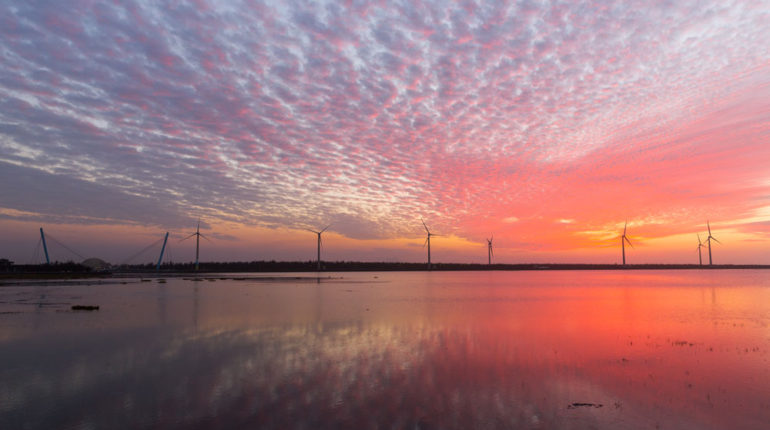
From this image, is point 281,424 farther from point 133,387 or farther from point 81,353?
point 81,353

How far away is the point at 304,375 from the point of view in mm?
14328

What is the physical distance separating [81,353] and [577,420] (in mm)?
18892

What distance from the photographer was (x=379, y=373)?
48.2ft

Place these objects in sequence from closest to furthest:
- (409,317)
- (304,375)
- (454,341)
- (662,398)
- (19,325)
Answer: (662,398), (304,375), (454,341), (19,325), (409,317)

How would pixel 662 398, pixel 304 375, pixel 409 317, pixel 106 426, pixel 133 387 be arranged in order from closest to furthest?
1. pixel 106 426
2. pixel 662 398
3. pixel 133 387
4. pixel 304 375
5. pixel 409 317

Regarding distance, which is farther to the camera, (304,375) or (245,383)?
(304,375)

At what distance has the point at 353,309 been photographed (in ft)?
116

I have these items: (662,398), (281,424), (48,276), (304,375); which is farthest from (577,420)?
(48,276)

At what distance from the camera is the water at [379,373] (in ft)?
34.6

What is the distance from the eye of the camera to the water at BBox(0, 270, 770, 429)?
1055 cm

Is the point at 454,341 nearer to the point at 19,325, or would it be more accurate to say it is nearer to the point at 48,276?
the point at 19,325

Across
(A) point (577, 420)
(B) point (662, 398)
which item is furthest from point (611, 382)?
(A) point (577, 420)

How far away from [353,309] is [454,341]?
15.8m

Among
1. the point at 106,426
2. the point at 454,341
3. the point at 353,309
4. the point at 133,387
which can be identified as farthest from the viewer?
the point at 353,309
